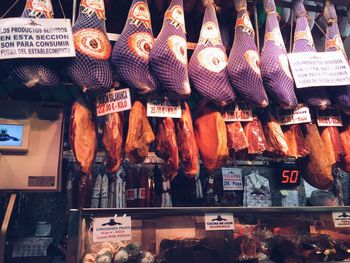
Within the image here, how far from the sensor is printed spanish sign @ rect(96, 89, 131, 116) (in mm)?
1955

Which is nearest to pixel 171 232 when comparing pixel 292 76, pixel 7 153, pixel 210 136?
pixel 210 136

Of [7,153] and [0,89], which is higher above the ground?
[0,89]

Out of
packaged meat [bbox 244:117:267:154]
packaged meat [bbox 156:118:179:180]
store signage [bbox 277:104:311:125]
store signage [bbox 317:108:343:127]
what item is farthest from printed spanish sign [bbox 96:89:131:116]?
store signage [bbox 317:108:343:127]

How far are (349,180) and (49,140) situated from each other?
539 cm

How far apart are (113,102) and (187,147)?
548 mm

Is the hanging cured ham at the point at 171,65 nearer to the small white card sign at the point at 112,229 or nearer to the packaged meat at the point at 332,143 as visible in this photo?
the small white card sign at the point at 112,229

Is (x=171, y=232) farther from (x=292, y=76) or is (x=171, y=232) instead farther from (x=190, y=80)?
(x=292, y=76)

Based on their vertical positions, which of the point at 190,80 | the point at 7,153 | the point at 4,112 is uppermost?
the point at 190,80

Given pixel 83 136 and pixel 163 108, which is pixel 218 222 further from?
pixel 83 136

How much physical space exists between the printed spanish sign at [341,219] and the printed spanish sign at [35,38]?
2.12 meters

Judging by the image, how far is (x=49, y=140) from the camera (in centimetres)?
226

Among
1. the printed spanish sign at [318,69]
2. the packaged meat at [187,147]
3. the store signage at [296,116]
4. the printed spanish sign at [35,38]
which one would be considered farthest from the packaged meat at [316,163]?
the printed spanish sign at [35,38]

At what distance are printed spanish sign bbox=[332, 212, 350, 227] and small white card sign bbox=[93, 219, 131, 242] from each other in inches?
59.2

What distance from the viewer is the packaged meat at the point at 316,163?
227 cm
